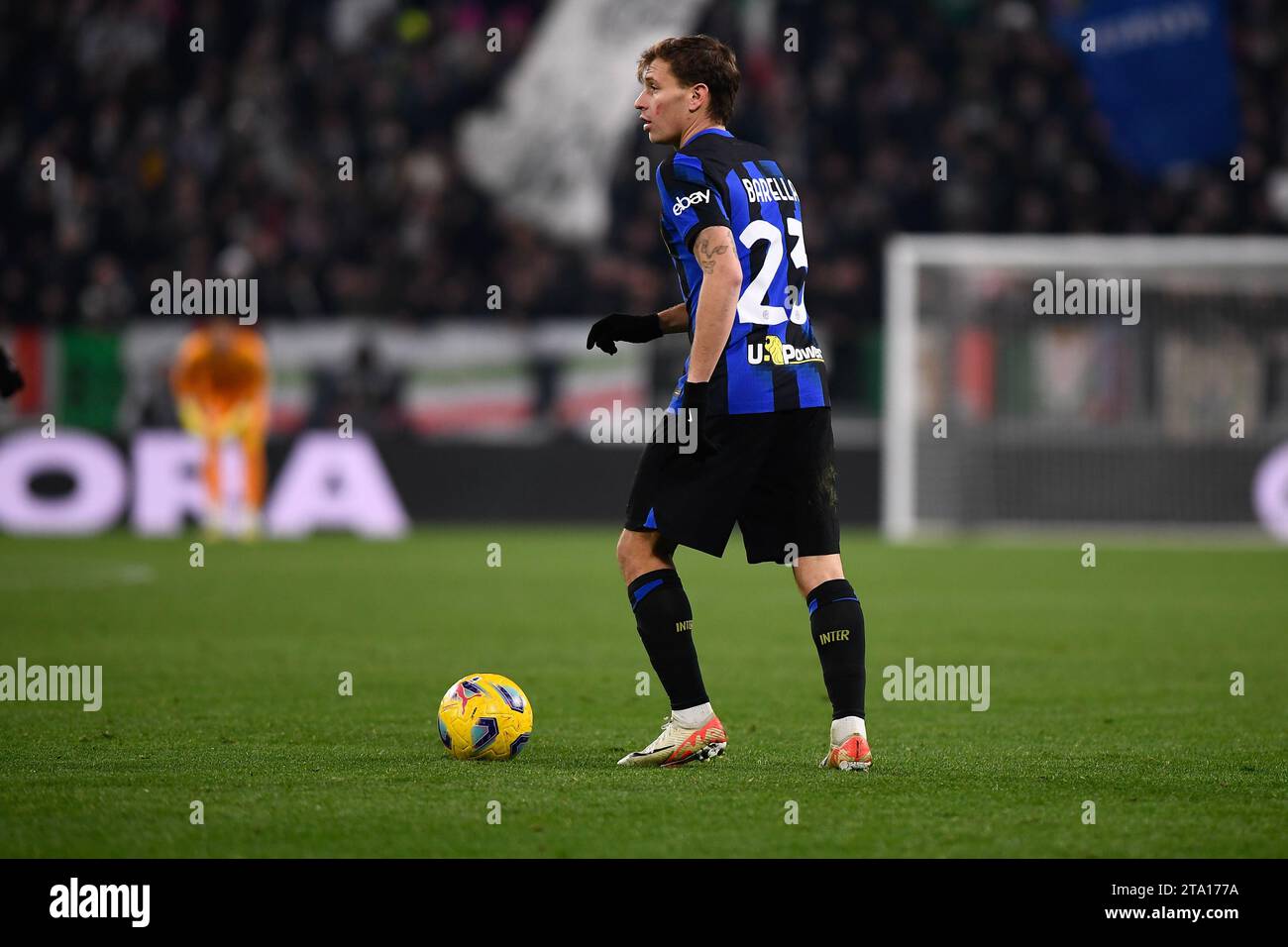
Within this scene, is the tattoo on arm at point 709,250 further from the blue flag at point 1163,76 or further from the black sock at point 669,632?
the blue flag at point 1163,76

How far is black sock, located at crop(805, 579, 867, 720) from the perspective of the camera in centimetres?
582

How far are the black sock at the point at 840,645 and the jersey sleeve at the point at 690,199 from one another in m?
1.16

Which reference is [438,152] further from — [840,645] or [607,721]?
[840,645]

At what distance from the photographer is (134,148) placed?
21.6m

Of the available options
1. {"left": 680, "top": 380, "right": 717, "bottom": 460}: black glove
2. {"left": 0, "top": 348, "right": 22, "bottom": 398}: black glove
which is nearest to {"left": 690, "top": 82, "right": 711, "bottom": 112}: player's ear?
{"left": 680, "top": 380, "right": 717, "bottom": 460}: black glove

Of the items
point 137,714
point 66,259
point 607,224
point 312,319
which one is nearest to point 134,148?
point 66,259

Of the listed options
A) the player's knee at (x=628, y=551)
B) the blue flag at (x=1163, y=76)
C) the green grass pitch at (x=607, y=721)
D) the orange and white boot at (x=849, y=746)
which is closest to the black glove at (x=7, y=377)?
the green grass pitch at (x=607, y=721)

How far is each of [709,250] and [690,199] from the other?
0.18m

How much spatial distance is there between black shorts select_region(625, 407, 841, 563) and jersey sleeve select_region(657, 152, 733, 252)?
0.60 meters

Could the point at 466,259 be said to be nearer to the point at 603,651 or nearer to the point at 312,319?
the point at 312,319

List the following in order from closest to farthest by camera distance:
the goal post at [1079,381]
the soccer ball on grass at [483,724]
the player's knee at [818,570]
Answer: the player's knee at [818,570], the soccer ball on grass at [483,724], the goal post at [1079,381]

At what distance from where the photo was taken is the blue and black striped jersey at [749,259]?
576 cm
